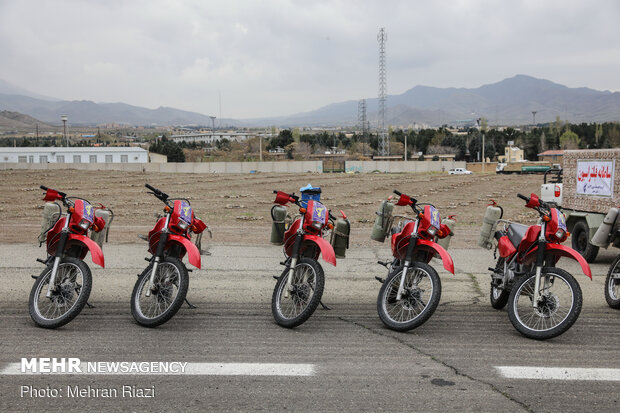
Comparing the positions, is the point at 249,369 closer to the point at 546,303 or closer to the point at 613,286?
the point at 546,303

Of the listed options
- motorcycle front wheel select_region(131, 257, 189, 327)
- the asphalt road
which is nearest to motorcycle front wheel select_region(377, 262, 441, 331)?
the asphalt road

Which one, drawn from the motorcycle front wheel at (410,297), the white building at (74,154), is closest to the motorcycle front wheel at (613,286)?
the motorcycle front wheel at (410,297)

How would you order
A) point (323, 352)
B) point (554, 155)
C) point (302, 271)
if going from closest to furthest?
point (323, 352)
point (302, 271)
point (554, 155)

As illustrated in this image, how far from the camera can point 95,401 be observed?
4.86m

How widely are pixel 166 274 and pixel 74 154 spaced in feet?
250

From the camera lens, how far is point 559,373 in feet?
18.2

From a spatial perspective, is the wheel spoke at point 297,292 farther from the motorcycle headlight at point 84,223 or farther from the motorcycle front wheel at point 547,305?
the motorcycle headlight at point 84,223

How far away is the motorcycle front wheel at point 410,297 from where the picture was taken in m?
6.50

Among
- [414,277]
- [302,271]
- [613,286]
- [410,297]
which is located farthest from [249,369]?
[613,286]

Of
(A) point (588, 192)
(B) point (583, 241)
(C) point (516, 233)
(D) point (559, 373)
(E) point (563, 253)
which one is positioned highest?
(A) point (588, 192)

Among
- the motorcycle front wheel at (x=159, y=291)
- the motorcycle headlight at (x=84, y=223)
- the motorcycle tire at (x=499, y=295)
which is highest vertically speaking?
the motorcycle headlight at (x=84, y=223)

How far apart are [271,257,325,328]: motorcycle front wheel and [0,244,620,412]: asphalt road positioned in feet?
0.58

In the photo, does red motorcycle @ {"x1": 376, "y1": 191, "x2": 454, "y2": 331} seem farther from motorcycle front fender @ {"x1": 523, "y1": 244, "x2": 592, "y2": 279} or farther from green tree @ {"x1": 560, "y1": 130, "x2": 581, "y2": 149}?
green tree @ {"x1": 560, "y1": 130, "x2": 581, "y2": 149}

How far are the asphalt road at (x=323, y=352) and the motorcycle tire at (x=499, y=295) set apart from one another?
11 cm
